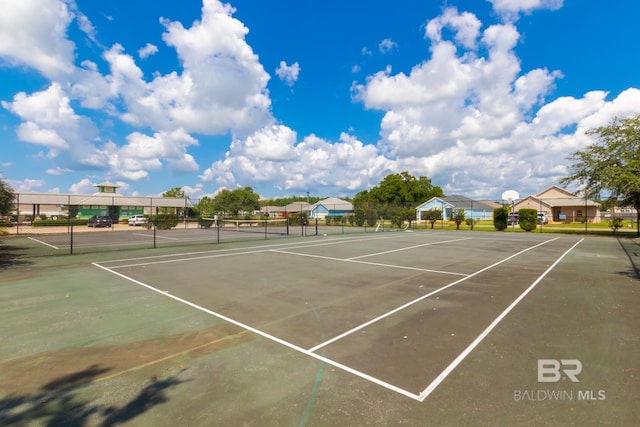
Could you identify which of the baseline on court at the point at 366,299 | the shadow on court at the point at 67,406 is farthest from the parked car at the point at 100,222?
the shadow on court at the point at 67,406

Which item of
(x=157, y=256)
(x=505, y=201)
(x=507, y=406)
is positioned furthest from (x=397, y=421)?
(x=505, y=201)

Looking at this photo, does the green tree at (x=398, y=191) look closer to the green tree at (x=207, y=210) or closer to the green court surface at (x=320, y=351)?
the green tree at (x=207, y=210)

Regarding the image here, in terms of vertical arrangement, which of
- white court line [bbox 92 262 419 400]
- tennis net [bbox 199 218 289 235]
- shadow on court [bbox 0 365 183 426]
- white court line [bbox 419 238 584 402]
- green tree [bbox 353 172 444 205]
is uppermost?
green tree [bbox 353 172 444 205]

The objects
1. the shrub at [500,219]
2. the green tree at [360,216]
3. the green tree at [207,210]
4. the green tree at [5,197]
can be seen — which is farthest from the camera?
the green tree at [207,210]

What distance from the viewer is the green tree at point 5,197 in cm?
1351

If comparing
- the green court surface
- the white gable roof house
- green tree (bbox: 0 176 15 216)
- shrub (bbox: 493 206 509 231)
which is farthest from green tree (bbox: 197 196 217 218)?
the white gable roof house

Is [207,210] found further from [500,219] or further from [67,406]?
[67,406]

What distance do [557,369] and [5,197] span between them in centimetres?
1960

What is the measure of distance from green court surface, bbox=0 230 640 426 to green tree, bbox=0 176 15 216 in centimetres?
698

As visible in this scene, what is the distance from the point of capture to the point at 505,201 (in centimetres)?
3225

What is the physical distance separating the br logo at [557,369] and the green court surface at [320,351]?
0.02 meters

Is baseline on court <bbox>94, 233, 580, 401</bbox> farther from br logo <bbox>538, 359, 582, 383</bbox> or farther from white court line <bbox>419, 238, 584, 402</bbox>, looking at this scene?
br logo <bbox>538, 359, 582, 383</bbox>

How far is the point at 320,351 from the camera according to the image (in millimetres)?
4309

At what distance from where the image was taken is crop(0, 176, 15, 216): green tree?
1351cm
